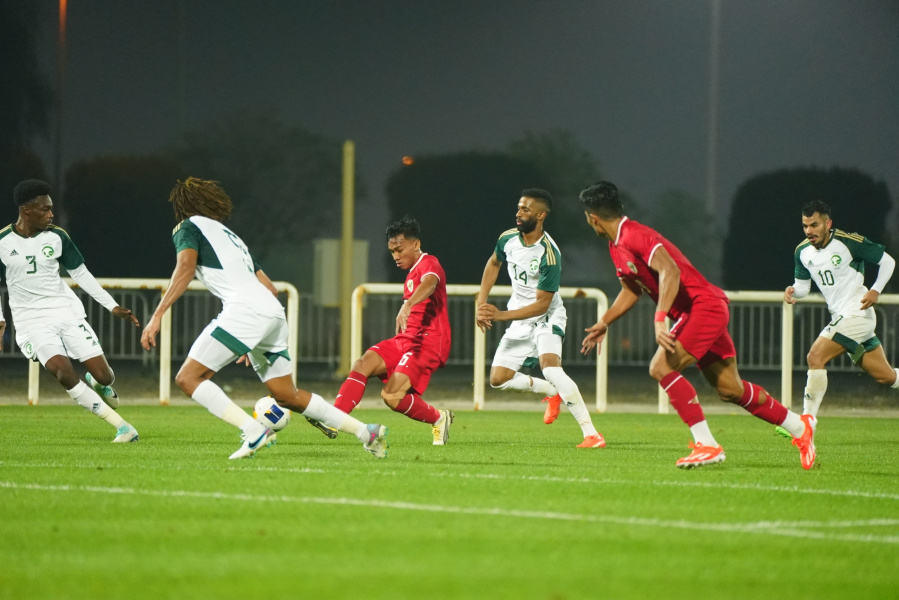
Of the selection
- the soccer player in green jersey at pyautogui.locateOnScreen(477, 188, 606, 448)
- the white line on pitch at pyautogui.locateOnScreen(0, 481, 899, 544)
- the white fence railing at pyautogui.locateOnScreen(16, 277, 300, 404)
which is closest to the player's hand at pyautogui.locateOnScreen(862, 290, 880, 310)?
the soccer player in green jersey at pyautogui.locateOnScreen(477, 188, 606, 448)

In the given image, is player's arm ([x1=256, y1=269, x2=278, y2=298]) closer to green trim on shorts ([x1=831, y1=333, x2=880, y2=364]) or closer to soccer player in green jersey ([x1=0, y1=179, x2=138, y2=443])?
soccer player in green jersey ([x1=0, y1=179, x2=138, y2=443])

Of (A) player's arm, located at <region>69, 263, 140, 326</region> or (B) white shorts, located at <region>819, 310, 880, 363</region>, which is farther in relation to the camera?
(B) white shorts, located at <region>819, 310, 880, 363</region>

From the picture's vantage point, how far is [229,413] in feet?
27.9

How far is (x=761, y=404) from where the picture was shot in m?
8.89

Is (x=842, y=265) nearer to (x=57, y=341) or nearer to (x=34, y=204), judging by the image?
(x=57, y=341)

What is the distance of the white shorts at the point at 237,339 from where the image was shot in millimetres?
8211

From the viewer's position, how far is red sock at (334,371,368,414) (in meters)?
10.1

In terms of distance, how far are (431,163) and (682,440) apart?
18.9m

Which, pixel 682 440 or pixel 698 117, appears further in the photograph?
pixel 698 117

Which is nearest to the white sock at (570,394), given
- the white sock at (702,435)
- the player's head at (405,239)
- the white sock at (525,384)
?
the white sock at (525,384)

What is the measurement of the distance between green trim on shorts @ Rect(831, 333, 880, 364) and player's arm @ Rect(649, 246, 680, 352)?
424 cm

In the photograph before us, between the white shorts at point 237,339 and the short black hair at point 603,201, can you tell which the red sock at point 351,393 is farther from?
the short black hair at point 603,201

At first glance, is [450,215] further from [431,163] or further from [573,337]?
[573,337]

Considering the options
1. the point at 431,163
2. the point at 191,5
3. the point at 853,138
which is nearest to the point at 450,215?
the point at 431,163
